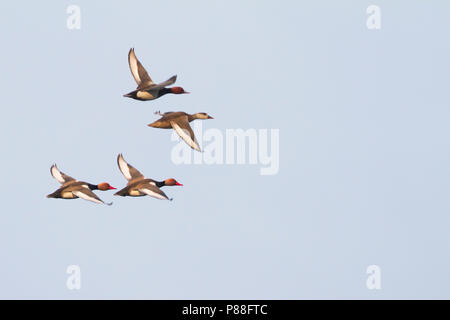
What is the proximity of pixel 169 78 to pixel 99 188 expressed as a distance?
465cm

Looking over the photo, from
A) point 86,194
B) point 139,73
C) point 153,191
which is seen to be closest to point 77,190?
point 86,194

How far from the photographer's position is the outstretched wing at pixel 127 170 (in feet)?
145

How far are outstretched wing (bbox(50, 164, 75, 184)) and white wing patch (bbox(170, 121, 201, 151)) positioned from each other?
4.18m

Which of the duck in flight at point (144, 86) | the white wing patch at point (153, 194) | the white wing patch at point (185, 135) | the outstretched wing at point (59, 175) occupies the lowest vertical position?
the white wing patch at point (153, 194)

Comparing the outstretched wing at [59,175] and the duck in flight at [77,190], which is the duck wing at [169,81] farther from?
the outstretched wing at [59,175]

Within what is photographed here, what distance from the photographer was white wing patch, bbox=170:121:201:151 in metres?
41.4

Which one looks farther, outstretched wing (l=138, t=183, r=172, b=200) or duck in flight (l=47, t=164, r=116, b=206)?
duck in flight (l=47, t=164, r=116, b=206)

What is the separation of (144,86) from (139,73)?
53 cm

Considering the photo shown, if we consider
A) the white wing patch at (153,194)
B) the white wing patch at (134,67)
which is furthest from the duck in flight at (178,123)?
the white wing patch at (153,194)

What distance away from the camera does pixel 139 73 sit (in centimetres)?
4338

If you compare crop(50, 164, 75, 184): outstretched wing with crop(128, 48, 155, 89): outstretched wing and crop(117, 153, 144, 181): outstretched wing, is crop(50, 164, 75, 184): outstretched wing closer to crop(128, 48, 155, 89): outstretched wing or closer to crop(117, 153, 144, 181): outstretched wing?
crop(117, 153, 144, 181): outstretched wing

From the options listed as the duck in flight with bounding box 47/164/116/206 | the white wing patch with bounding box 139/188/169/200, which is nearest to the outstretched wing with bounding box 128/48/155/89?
the white wing patch with bounding box 139/188/169/200
